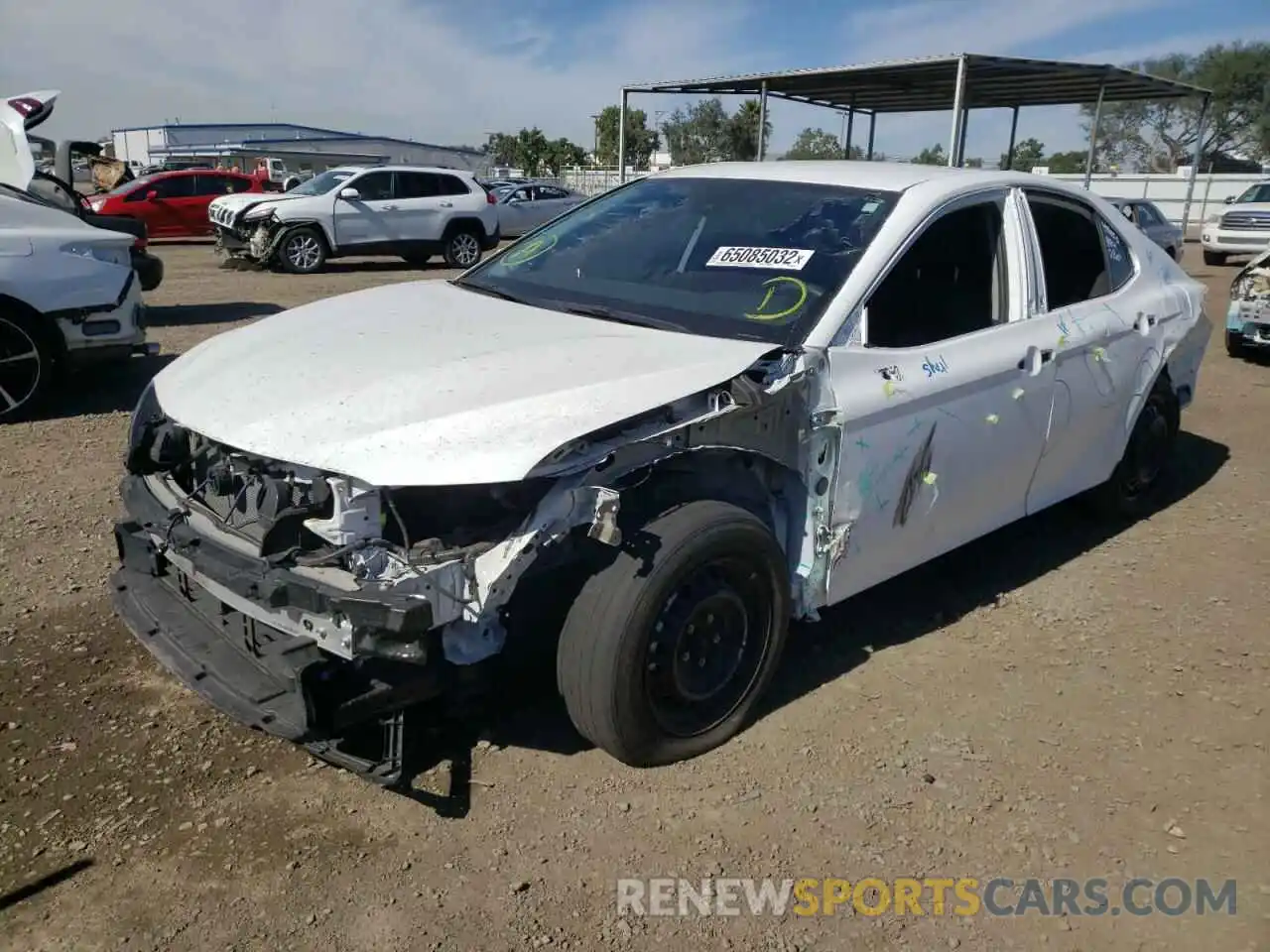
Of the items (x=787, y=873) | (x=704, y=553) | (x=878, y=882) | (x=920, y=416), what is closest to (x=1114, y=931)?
(x=878, y=882)

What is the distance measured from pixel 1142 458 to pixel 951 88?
13737mm

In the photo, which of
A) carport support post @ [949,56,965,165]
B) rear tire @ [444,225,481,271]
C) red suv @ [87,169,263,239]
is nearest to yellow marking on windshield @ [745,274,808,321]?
carport support post @ [949,56,965,165]

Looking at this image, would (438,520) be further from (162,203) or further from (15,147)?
(162,203)

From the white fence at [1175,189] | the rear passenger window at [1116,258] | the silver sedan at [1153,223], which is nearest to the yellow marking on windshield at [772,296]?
the rear passenger window at [1116,258]

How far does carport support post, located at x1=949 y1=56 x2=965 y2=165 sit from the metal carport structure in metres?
0.01

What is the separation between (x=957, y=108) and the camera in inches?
526

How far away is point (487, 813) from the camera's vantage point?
2975mm

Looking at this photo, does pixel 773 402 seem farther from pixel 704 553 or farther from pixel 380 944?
pixel 380 944

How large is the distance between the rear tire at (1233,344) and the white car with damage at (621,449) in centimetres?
680

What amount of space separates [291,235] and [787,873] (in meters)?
15.5

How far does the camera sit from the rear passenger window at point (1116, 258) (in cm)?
478

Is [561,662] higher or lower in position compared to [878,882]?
higher

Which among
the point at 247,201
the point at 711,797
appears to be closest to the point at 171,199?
the point at 247,201

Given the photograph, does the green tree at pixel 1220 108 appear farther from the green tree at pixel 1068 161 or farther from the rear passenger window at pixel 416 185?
the rear passenger window at pixel 416 185
